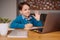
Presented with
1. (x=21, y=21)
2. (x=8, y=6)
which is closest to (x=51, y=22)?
(x=21, y=21)

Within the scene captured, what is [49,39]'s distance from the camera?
1.18m

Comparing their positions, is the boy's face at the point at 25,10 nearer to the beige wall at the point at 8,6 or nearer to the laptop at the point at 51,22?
the laptop at the point at 51,22

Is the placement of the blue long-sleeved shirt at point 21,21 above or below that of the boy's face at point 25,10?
below

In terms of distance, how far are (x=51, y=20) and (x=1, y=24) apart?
1.73 feet

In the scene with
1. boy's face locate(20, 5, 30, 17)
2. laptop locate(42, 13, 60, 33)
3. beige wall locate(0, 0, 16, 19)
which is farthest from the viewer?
beige wall locate(0, 0, 16, 19)

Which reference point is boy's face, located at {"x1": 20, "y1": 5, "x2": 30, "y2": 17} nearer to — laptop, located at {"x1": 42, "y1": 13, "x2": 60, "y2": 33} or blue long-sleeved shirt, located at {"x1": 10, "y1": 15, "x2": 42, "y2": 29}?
blue long-sleeved shirt, located at {"x1": 10, "y1": 15, "x2": 42, "y2": 29}

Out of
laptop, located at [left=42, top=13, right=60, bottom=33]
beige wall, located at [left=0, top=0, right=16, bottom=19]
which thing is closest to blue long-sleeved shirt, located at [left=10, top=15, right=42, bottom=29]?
laptop, located at [left=42, top=13, right=60, bottom=33]

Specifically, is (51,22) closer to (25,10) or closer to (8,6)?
(25,10)

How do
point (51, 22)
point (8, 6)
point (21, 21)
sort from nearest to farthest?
point (51, 22), point (21, 21), point (8, 6)

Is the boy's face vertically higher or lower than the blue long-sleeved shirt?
higher

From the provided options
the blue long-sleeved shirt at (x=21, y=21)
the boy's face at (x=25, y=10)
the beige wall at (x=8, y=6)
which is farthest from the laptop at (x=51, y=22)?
the beige wall at (x=8, y=6)

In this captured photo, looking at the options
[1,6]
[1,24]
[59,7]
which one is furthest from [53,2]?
[1,24]

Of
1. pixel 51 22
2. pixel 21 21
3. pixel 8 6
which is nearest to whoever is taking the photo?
pixel 51 22

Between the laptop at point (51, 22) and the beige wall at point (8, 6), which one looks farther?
the beige wall at point (8, 6)
